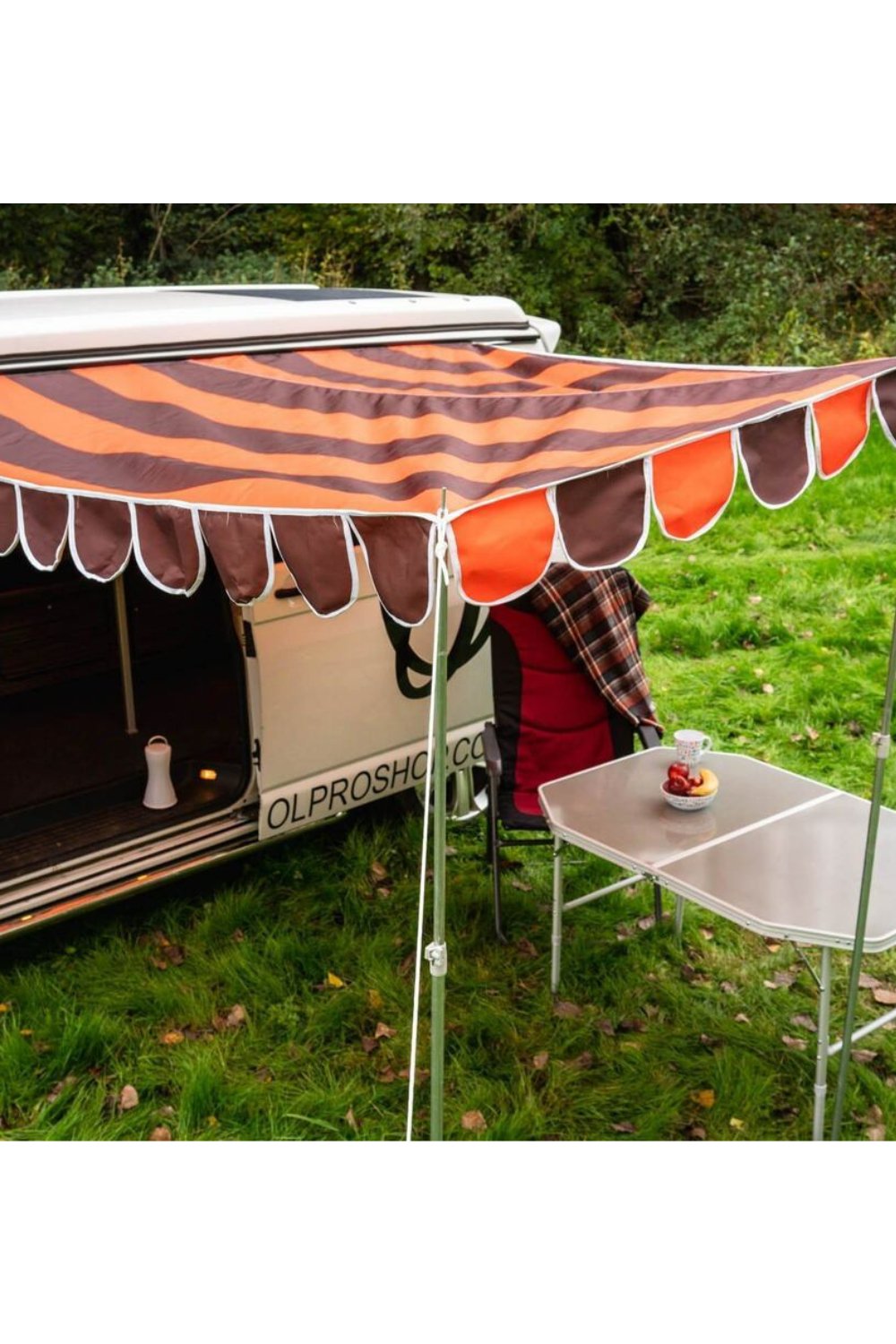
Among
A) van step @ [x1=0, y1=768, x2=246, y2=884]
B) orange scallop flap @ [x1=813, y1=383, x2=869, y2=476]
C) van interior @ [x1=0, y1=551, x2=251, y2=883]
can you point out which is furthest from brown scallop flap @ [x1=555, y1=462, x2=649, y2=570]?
van step @ [x1=0, y1=768, x2=246, y2=884]

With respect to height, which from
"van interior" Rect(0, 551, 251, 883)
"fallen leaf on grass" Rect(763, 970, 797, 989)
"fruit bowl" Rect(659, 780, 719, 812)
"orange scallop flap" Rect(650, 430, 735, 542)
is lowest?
"fallen leaf on grass" Rect(763, 970, 797, 989)

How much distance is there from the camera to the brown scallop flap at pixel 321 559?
3691mm

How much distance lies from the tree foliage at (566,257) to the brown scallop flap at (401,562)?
11.2 m

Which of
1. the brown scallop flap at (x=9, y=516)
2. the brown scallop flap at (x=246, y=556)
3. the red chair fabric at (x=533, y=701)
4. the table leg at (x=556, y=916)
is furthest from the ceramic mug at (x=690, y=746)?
the brown scallop flap at (x=9, y=516)

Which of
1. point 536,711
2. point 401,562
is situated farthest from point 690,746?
point 401,562

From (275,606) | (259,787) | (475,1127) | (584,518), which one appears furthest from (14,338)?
(475,1127)

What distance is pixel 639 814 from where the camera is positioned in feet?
16.4

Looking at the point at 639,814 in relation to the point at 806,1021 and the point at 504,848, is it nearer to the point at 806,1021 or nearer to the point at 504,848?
the point at 806,1021

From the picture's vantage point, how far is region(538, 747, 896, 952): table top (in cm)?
427

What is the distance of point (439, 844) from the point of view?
380cm

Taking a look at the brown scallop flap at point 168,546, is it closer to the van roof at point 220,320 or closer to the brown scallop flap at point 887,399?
the van roof at point 220,320

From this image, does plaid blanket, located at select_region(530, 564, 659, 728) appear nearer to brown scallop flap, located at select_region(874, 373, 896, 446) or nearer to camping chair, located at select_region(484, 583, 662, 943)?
camping chair, located at select_region(484, 583, 662, 943)

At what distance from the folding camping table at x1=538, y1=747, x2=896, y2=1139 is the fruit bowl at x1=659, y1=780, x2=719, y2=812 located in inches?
1.2

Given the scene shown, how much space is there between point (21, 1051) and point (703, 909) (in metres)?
2.80
